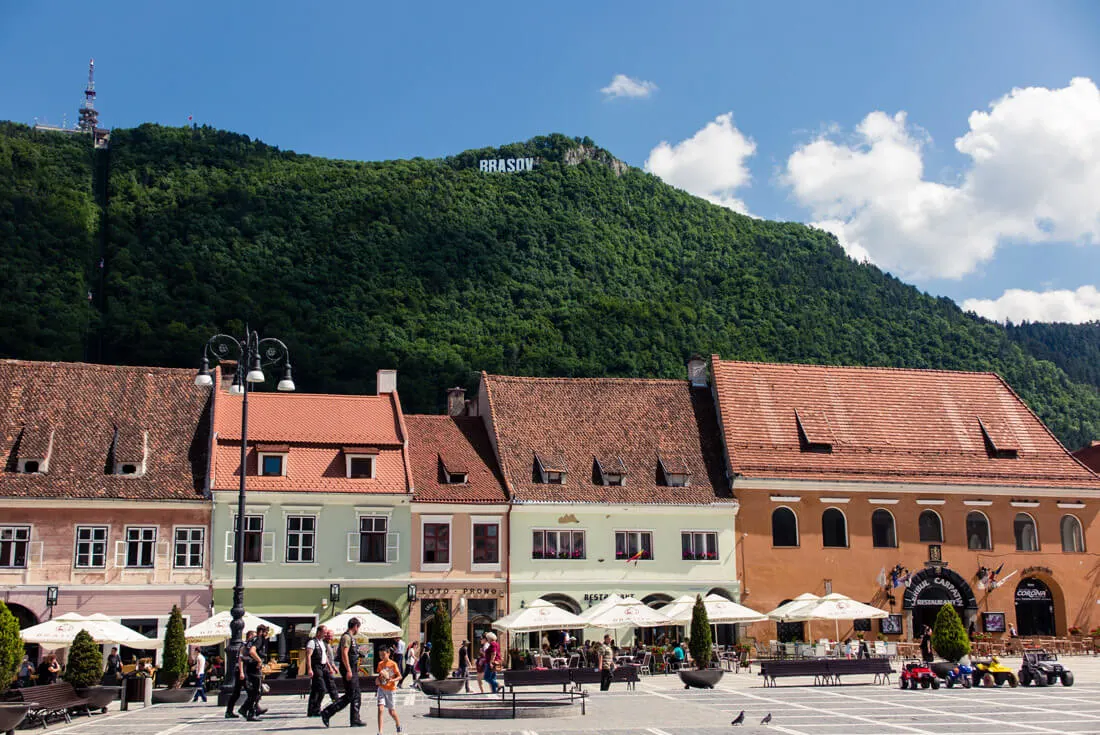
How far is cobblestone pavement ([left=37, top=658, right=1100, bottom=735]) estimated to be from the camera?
67.9 feet

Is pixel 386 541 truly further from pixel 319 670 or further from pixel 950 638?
pixel 319 670

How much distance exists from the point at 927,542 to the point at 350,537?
21.5 metres

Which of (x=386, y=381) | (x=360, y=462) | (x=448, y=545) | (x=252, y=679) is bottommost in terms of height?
(x=252, y=679)

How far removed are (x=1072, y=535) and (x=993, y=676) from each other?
19303mm

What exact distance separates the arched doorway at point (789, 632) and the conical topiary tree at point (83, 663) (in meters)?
24.6

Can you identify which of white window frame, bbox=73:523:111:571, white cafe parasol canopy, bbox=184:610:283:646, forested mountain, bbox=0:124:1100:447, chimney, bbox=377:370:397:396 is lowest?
white cafe parasol canopy, bbox=184:610:283:646

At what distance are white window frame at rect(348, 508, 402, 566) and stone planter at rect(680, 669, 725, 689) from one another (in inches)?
529

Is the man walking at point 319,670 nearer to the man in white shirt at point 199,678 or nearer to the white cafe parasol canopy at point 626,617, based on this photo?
the man in white shirt at point 199,678

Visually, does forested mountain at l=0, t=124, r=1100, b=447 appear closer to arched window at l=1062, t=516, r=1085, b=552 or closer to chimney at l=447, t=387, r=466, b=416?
chimney at l=447, t=387, r=466, b=416

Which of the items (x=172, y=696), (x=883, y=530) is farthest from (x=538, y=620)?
(x=883, y=530)

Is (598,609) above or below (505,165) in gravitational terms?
below

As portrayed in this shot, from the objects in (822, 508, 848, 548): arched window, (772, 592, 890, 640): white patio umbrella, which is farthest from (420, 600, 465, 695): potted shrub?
(822, 508, 848, 548): arched window

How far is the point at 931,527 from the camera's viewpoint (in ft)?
150

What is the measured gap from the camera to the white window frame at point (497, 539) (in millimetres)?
42094
